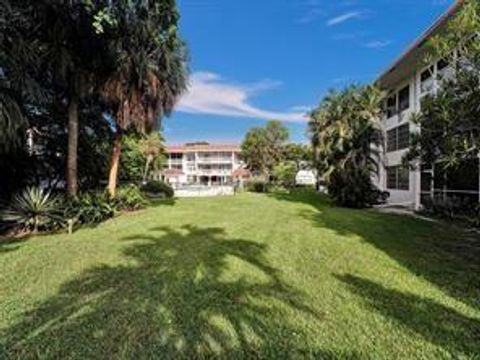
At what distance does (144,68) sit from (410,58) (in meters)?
13.2

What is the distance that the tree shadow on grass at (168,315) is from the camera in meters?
3.38

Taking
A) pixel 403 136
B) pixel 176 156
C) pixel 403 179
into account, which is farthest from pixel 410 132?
pixel 176 156

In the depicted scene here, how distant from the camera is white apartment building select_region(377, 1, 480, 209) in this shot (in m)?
13.3

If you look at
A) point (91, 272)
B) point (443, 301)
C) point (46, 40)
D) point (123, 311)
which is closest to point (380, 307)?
point (443, 301)

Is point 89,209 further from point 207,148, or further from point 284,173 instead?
point 207,148

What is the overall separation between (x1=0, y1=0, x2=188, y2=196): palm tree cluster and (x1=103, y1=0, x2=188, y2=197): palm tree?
0.04m

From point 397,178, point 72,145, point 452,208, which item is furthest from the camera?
point 397,178

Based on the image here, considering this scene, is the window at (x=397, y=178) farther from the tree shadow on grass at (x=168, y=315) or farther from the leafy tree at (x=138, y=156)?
the tree shadow on grass at (x=168, y=315)

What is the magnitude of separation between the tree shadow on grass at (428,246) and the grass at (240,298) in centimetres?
5

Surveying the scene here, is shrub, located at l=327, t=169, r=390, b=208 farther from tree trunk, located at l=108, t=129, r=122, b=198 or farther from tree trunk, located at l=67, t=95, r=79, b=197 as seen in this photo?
tree trunk, located at l=67, t=95, r=79, b=197

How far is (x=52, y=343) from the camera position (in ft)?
11.4

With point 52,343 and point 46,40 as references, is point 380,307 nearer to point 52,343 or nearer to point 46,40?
point 52,343

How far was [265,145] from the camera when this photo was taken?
47.3 meters

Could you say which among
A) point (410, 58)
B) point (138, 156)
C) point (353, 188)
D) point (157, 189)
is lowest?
point (157, 189)
